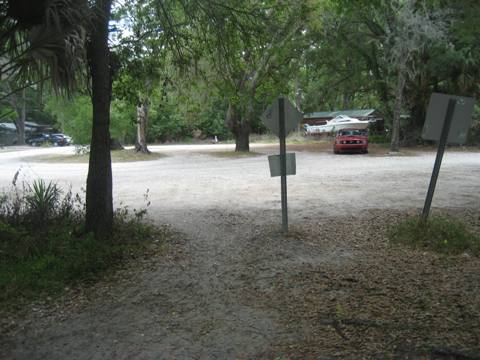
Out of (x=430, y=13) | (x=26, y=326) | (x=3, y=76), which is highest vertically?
(x=430, y=13)

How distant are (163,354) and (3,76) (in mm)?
4803

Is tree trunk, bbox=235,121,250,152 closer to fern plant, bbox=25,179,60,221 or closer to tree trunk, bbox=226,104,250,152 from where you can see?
tree trunk, bbox=226,104,250,152

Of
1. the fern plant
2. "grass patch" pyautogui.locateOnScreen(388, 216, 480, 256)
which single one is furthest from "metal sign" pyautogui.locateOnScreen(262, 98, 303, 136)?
the fern plant

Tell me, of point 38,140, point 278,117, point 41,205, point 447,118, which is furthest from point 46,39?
point 38,140

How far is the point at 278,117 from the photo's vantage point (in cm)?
751

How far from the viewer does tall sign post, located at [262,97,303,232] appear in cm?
745

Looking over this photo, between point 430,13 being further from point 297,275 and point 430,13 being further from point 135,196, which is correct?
point 297,275

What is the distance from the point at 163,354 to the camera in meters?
3.97

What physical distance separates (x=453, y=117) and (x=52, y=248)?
6393 mm

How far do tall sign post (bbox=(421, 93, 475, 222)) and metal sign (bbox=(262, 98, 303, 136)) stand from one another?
206 centimetres

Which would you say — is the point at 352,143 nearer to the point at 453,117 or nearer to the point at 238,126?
the point at 238,126

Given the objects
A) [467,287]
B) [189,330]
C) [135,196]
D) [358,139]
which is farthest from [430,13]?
[189,330]

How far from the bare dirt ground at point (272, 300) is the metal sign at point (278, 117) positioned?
184 centimetres

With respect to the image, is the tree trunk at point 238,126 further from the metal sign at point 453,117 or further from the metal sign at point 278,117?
the metal sign at point 453,117
